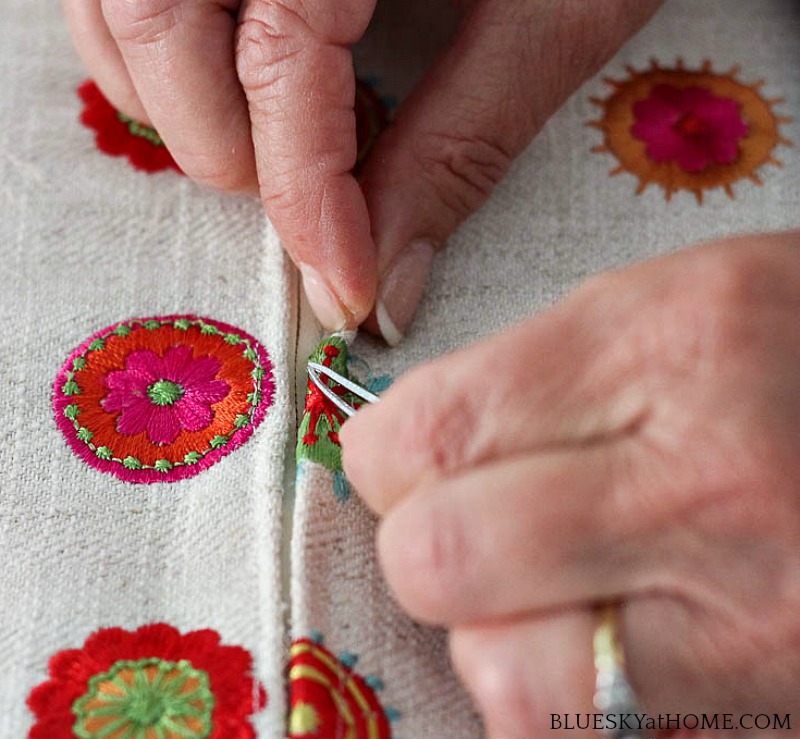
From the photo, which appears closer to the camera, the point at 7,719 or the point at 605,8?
the point at 7,719

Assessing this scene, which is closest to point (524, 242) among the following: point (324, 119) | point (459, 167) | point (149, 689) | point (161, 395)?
point (459, 167)

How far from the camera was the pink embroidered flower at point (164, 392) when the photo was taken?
0.63 metres

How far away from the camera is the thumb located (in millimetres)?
703

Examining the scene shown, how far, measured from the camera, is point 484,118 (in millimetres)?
745

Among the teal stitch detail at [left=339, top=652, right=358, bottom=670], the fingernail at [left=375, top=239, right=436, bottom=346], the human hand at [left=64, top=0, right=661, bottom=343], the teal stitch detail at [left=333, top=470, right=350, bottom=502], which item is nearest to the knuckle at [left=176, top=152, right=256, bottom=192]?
the human hand at [left=64, top=0, right=661, bottom=343]

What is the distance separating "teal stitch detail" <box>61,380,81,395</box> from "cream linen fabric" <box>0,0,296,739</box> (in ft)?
0.03

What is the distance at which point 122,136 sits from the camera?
2.58 ft

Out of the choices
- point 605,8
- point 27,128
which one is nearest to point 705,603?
point 605,8

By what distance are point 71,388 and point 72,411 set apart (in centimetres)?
2

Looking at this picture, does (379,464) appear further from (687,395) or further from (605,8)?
(605,8)

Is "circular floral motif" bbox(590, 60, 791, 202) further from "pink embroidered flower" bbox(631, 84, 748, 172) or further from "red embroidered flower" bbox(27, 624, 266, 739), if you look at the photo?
"red embroidered flower" bbox(27, 624, 266, 739)

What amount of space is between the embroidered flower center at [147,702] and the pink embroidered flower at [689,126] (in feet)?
1.67

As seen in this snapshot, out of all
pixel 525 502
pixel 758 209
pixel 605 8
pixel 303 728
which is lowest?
pixel 303 728

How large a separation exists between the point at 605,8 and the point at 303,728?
56 centimetres
